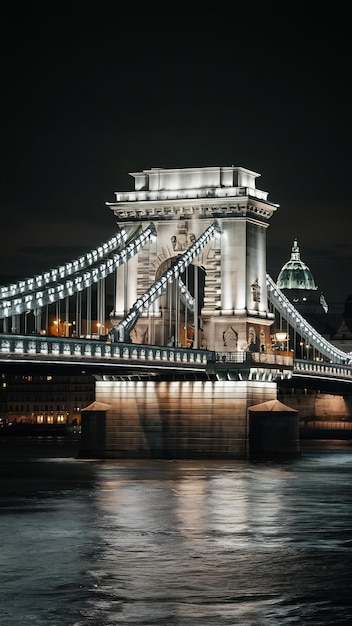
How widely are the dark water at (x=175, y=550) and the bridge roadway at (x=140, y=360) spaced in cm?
555

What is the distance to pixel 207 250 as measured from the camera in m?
97.2

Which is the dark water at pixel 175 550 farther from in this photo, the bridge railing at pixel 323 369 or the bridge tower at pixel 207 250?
the bridge railing at pixel 323 369

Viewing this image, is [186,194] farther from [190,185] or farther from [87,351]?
[87,351]

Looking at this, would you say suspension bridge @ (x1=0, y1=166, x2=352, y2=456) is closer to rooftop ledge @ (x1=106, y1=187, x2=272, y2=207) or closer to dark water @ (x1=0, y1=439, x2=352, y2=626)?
rooftop ledge @ (x1=106, y1=187, x2=272, y2=207)

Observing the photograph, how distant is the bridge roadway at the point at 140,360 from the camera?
2859 inches

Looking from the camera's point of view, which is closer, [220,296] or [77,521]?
[77,521]

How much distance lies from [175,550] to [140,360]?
3966 cm

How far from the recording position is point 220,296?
319 ft

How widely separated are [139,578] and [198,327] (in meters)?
62.2

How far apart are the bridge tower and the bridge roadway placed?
81.9 inches

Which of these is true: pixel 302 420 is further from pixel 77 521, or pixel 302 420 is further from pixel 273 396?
pixel 77 521

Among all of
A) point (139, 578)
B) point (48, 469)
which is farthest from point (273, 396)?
point (139, 578)

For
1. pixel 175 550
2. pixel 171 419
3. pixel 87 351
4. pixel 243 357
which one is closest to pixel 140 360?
pixel 87 351

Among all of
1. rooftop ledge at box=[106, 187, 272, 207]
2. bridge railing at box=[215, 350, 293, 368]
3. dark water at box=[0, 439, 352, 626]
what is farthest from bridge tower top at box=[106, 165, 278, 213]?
dark water at box=[0, 439, 352, 626]
